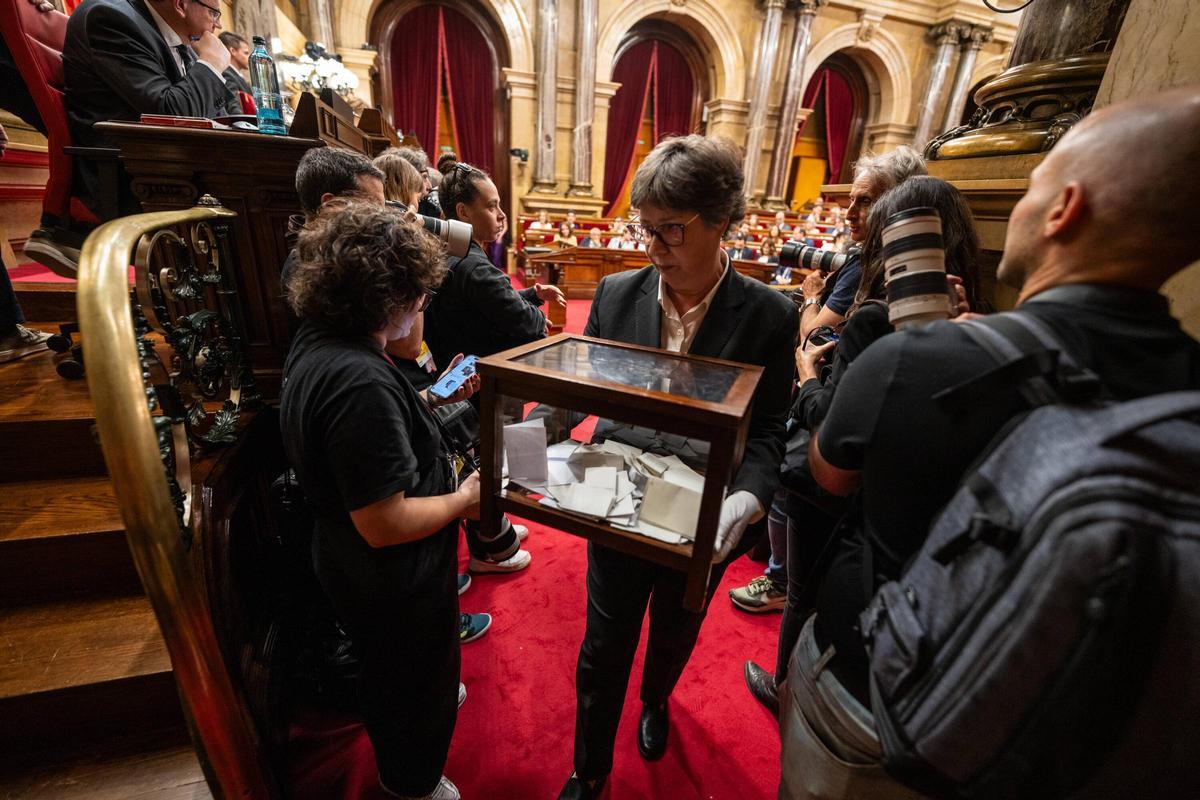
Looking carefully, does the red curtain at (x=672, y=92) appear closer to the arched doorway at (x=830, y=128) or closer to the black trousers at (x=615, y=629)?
the arched doorway at (x=830, y=128)

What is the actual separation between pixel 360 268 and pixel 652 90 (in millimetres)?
12856

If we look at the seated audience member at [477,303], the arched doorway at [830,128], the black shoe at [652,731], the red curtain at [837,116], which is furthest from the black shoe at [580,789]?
the red curtain at [837,116]

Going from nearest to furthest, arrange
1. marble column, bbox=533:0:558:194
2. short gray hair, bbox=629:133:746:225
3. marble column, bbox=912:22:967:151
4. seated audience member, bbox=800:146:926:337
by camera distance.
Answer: short gray hair, bbox=629:133:746:225 → seated audience member, bbox=800:146:926:337 → marble column, bbox=533:0:558:194 → marble column, bbox=912:22:967:151

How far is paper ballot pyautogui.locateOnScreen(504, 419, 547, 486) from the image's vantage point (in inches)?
36.6

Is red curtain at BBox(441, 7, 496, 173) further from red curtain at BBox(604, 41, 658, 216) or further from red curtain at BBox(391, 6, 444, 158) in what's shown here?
red curtain at BBox(604, 41, 658, 216)

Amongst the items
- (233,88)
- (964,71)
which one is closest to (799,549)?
(233,88)

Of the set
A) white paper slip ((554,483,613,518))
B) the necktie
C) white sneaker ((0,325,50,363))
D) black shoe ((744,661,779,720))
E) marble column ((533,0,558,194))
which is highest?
marble column ((533,0,558,194))

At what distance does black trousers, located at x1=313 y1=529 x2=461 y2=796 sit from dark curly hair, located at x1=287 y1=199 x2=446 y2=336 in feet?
1.82

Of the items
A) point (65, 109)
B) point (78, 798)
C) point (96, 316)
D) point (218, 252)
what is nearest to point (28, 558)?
point (78, 798)

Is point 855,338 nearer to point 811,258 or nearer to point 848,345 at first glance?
point 848,345

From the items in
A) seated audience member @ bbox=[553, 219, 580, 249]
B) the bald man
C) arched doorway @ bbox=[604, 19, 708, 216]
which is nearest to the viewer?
the bald man

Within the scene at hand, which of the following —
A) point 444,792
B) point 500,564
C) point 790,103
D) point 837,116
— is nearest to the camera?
point 444,792

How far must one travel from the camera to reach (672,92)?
11.5 meters

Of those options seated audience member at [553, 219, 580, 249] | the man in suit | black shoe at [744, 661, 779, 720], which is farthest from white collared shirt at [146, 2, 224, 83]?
seated audience member at [553, 219, 580, 249]
